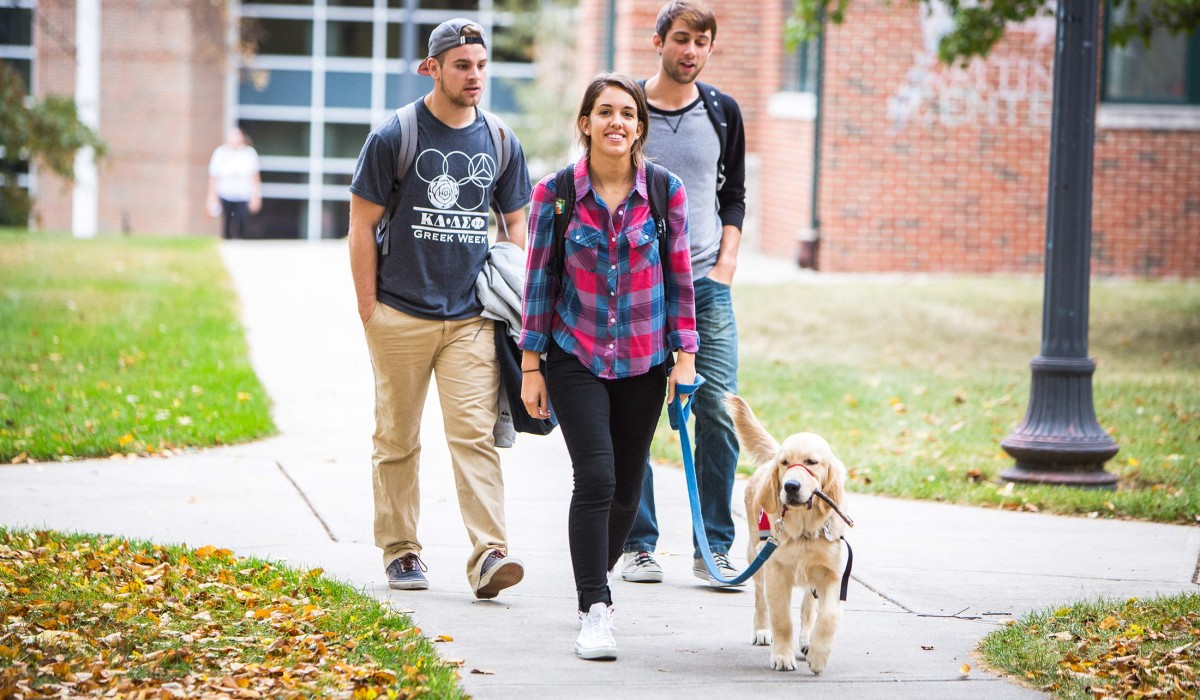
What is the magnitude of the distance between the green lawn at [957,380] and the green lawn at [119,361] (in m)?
2.97

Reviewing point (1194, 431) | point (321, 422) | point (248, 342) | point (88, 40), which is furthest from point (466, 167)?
point (88, 40)

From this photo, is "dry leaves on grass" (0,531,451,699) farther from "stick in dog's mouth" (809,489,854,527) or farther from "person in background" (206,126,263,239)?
"person in background" (206,126,263,239)

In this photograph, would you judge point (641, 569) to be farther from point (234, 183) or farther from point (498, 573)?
point (234, 183)

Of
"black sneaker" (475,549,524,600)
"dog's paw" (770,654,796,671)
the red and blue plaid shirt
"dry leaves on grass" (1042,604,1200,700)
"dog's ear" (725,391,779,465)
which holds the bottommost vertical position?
"dog's paw" (770,654,796,671)

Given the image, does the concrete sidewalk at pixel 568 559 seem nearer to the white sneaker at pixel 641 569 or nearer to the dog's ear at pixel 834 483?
the white sneaker at pixel 641 569

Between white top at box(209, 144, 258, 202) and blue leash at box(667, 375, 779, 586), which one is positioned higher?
white top at box(209, 144, 258, 202)

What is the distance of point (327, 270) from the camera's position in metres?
18.8

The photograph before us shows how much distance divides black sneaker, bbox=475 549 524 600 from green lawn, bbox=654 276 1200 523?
3.18 m

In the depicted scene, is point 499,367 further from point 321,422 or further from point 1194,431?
point 1194,431

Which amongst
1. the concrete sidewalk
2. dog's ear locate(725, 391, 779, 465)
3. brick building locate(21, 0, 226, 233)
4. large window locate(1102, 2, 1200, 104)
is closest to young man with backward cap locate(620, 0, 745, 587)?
the concrete sidewalk

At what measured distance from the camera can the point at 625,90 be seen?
189 inches

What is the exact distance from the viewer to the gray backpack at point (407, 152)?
534 centimetres

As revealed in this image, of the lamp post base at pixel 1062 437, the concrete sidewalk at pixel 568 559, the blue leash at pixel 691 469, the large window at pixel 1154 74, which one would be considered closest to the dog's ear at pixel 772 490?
the blue leash at pixel 691 469

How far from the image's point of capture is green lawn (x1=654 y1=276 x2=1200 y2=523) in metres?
8.13
